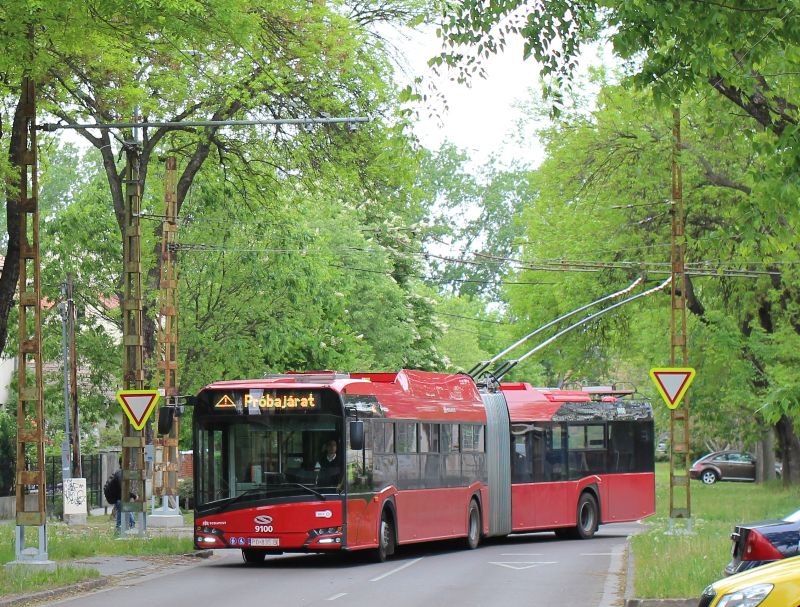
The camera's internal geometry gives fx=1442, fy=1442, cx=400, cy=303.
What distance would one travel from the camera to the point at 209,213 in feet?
136

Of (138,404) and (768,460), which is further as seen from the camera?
(768,460)

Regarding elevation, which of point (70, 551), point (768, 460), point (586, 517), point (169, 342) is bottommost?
point (768, 460)

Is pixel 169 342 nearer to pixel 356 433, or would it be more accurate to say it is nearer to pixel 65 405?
pixel 356 433

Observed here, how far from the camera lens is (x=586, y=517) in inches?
1168

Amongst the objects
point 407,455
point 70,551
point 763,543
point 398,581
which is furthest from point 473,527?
point 763,543

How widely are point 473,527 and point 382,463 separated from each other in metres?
4.43

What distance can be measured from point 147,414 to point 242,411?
284 centimetres

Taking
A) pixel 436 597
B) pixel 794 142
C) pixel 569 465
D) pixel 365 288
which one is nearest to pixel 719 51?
pixel 794 142

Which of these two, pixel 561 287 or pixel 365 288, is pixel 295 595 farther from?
pixel 365 288

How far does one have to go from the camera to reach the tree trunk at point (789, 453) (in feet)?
147

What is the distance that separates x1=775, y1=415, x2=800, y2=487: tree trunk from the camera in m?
44.9

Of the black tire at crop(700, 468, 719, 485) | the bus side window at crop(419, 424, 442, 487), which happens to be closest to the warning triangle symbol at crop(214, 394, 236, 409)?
the bus side window at crop(419, 424, 442, 487)

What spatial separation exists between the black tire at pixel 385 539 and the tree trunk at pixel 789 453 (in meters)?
25.0

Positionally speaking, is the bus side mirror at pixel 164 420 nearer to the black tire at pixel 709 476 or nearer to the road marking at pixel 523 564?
the road marking at pixel 523 564
